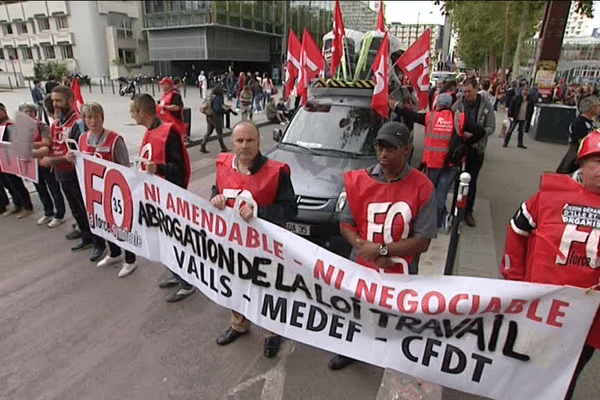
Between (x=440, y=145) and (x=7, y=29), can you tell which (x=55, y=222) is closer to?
(x=440, y=145)

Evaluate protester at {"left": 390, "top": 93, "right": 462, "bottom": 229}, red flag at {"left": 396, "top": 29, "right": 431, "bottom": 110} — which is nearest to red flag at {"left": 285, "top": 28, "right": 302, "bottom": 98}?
red flag at {"left": 396, "top": 29, "right": 431, "bottom": 110}

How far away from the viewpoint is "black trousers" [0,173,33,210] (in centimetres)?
595

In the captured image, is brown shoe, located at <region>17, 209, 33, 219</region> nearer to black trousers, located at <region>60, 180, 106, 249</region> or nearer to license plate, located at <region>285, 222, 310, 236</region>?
black trousers, located at <region>60, 180, 106, 249</region>

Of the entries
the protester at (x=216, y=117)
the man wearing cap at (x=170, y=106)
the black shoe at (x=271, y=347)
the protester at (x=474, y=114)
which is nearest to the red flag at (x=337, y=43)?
the man wearing cap at (x=170, y=106)

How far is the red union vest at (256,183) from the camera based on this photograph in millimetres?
2883

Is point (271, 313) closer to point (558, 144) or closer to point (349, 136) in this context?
point (349, 136)

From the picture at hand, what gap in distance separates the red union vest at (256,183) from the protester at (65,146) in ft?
8.29

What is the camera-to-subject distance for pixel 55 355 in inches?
127

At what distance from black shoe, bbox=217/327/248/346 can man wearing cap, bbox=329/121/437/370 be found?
4.92 ft

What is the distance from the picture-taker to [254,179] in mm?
2883

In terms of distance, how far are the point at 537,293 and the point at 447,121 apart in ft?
11.5

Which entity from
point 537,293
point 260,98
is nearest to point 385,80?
point 537,293

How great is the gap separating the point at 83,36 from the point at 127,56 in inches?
192

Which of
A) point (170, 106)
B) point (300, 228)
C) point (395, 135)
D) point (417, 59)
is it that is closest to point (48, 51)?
point (170, 106)
